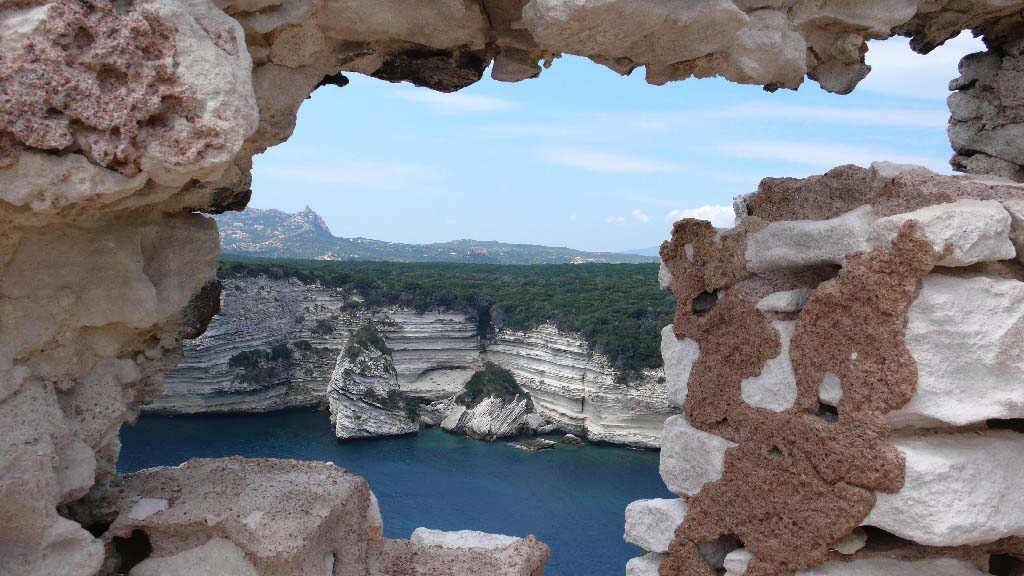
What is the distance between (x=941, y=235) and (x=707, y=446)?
4.05 ft

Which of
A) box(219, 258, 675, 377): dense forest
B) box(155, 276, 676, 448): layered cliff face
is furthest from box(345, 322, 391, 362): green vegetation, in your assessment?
box(219, 258, 675, 377): dense forest

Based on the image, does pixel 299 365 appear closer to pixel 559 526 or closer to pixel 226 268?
pixel 226 268

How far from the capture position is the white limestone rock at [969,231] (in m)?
2.34

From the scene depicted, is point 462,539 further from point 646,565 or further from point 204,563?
point 204,563

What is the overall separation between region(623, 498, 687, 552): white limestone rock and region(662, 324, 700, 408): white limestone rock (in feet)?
1.45

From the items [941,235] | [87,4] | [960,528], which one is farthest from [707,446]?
[87,4]

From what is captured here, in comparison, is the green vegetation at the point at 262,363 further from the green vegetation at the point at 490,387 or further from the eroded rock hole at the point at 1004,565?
the eroded rock hole at the point at 1004,565

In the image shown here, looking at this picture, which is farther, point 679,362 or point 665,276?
point 665,276

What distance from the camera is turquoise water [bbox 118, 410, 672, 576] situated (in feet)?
49.6

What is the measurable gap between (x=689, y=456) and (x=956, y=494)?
105 cm

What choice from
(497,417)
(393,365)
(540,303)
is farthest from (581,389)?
(393,365)

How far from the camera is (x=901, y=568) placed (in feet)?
8.51

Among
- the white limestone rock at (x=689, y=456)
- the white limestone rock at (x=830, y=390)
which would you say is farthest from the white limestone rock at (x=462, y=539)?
the white limestone rock at (x=830, y=390)

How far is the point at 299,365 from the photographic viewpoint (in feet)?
73.2
